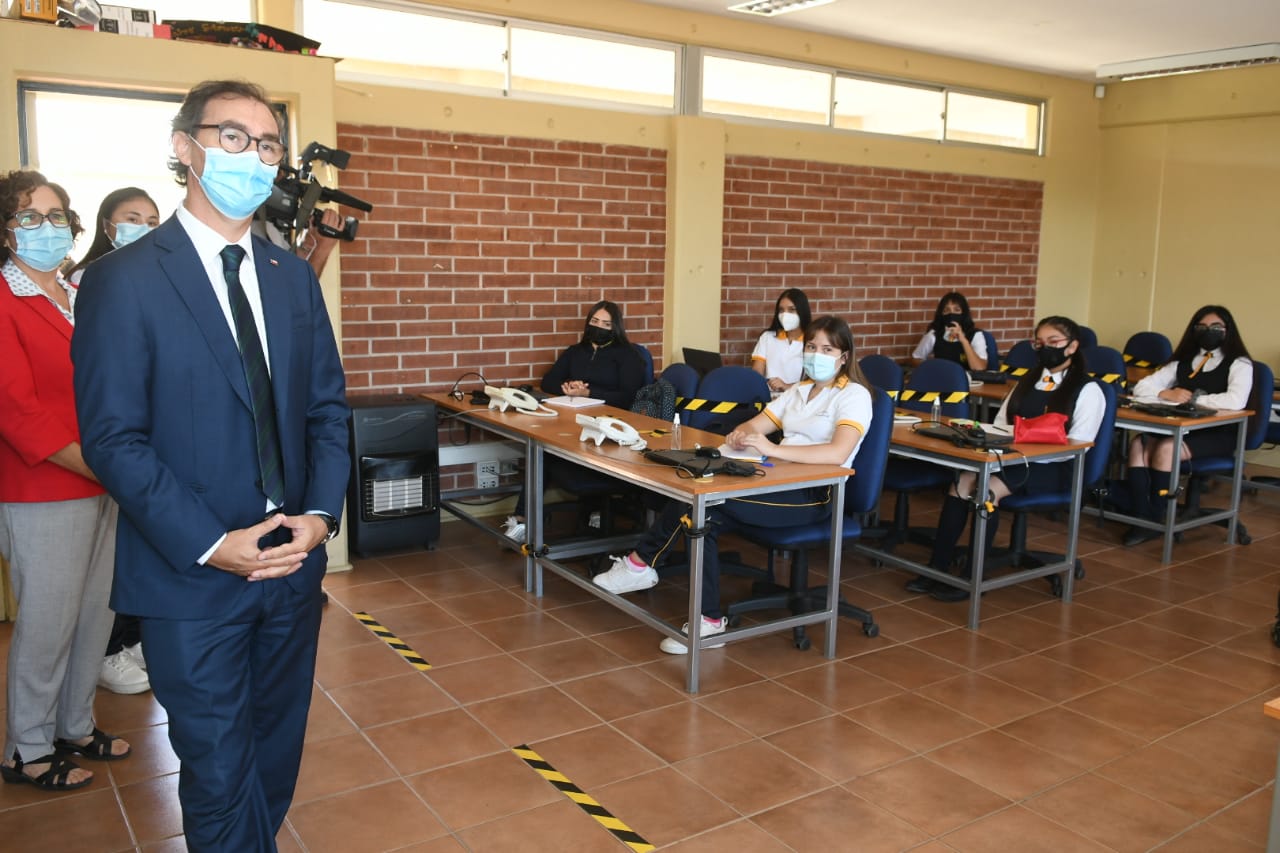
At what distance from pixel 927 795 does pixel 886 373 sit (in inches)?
126

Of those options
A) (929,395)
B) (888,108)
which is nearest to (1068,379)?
(929,395)

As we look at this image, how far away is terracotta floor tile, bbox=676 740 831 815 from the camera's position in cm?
296

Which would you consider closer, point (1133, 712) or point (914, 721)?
point (914, 721)

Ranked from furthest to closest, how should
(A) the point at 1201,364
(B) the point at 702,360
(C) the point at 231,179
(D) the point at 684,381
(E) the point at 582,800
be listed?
(B) the point at 702,360, (A) the point at 1201,364, (D) the point at 684,381, (E) the point at 582,800, (C) the point at 231,179

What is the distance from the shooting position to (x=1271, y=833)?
1910 millimetres

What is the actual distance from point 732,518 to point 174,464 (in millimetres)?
2537

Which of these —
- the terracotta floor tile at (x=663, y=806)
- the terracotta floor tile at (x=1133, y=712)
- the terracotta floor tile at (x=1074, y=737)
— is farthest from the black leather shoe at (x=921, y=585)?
the terracotta floor tile at (x=663, y=806)

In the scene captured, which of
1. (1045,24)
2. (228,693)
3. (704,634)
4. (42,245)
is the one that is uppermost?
(1045,24)

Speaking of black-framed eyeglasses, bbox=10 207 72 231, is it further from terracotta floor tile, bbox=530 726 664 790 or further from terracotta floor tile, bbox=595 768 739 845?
terracotta floor tile, bbox=595 768 739 845

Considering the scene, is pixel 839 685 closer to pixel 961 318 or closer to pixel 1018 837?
pixel 1018 837

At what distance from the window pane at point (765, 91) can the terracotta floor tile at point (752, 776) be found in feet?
15.1

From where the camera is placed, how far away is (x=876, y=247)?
7574 mm

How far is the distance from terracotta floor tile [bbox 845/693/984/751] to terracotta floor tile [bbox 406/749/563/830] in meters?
1.17

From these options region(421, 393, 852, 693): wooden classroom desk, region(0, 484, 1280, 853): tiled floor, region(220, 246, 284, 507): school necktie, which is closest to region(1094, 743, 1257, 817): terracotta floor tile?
region(0, 484, 1280, 853): tiled floor
